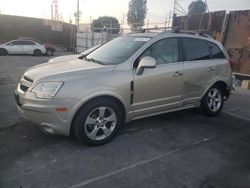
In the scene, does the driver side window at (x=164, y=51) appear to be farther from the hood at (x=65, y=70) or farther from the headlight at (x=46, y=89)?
the headlight at (x=46, y=89)

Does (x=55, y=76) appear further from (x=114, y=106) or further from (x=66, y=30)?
(x=66, y=30)

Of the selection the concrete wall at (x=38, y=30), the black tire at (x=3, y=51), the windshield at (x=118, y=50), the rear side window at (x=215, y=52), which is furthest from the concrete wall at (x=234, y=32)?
the concrete wall at (x=38, y=30)

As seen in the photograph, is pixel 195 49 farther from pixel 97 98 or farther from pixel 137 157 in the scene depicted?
pixel 137 157

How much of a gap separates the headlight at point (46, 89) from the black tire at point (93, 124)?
1.48 feet

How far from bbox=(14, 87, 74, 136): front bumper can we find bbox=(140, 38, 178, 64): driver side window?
1540mm

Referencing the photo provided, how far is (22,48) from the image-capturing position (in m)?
20.0

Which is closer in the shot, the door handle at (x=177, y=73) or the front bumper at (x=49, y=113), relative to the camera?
the front bumper at (x=49, y=113)

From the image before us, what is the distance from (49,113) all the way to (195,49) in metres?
2.99

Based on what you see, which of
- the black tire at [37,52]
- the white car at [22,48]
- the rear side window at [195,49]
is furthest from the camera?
the black tire at [37,52]

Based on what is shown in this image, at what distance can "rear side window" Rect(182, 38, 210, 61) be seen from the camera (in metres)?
4.77

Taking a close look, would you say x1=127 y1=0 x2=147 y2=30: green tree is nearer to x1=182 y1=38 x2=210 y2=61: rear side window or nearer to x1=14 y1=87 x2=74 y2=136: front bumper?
x1=182 y1=38 x2=210 y2=61: rear side window

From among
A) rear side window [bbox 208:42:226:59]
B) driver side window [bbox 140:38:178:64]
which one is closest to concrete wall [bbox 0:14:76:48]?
rear side window [bbox 208:42:226:59]

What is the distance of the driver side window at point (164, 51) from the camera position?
14.2 ft

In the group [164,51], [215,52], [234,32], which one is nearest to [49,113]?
[164,51]
